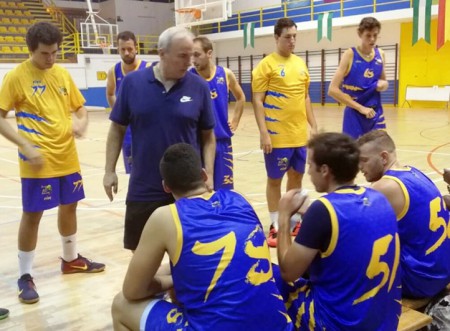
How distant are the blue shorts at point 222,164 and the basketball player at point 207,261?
7.24ft

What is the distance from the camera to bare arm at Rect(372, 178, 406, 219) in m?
2.56

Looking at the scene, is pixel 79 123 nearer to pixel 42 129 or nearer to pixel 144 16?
pixel 42 129

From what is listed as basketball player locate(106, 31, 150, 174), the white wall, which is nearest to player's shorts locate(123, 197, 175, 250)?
basketball player locate(106, 31, 150, 174)

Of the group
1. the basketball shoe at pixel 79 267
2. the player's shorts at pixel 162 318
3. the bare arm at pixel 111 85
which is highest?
the bare arm at pixel 111 85

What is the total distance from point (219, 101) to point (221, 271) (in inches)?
102

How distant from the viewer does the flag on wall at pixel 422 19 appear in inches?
661

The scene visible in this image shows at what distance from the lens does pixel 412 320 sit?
8.32 ft

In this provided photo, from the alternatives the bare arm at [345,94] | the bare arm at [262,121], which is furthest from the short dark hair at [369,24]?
the bare arm at [262,121]

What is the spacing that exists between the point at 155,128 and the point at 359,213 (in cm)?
133

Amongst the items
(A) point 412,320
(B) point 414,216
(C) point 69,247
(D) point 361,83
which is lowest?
(C) point 69,247

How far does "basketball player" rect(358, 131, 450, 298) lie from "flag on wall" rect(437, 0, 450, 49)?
15068 millimetres

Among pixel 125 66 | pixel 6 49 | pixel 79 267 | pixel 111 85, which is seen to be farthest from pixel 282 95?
pixel 6 49

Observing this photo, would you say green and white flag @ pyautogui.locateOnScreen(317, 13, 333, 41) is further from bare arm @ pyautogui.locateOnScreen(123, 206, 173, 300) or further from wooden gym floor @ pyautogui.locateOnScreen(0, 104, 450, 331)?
bare arm @ pyautogui.locateOnScreen(123, 206, 173, 300)

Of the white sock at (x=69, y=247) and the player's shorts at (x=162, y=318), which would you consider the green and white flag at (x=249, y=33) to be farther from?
the player's shorts at (x=162, y=318)
